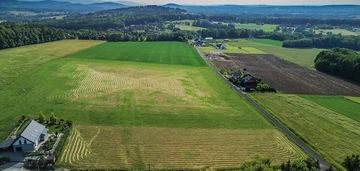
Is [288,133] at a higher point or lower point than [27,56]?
lower

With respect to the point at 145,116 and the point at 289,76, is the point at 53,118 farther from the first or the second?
the point at 289,76

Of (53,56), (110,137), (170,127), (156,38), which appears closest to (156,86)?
(170,127)

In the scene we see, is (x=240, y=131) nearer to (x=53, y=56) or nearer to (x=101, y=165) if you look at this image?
(x=101, y=165)

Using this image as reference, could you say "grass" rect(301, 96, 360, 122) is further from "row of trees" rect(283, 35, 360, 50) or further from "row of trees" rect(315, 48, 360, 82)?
"row of trees" rect(283, 35, 360, 50)

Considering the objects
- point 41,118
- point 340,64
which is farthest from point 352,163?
point 340,64

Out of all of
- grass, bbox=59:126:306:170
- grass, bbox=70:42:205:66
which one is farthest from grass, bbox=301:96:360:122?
grass, bbox=70:42:205:66

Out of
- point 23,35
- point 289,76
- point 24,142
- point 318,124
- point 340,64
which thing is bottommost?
point 318,124
